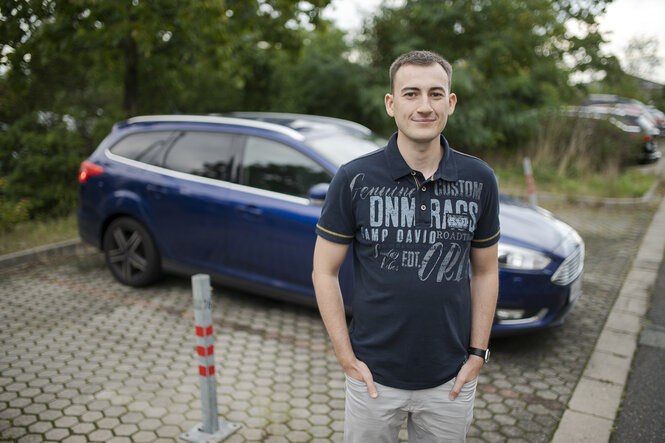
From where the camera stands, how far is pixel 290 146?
15.5 ft

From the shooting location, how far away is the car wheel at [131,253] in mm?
5445

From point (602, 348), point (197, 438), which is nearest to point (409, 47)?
point (602, 348)

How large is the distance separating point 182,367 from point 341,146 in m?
2.34

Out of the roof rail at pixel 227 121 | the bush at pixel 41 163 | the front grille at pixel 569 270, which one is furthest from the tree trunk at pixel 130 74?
the front grille at pixel 569 270

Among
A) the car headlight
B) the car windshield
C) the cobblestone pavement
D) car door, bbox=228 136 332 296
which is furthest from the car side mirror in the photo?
the car headlight

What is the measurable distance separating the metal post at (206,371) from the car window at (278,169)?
6.05 feet

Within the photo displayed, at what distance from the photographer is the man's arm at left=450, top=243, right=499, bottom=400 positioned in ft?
6.59

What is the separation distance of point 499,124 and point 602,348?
1033cm

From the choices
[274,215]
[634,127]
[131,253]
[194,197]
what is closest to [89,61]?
[131,253]

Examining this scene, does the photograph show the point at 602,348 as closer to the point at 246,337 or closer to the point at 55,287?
the point at 246,337

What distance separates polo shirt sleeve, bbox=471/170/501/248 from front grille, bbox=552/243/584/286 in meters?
2.37

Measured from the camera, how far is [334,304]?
193cm

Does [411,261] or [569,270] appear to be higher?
[411,261]

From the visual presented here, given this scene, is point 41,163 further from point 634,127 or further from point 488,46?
point 634,127
